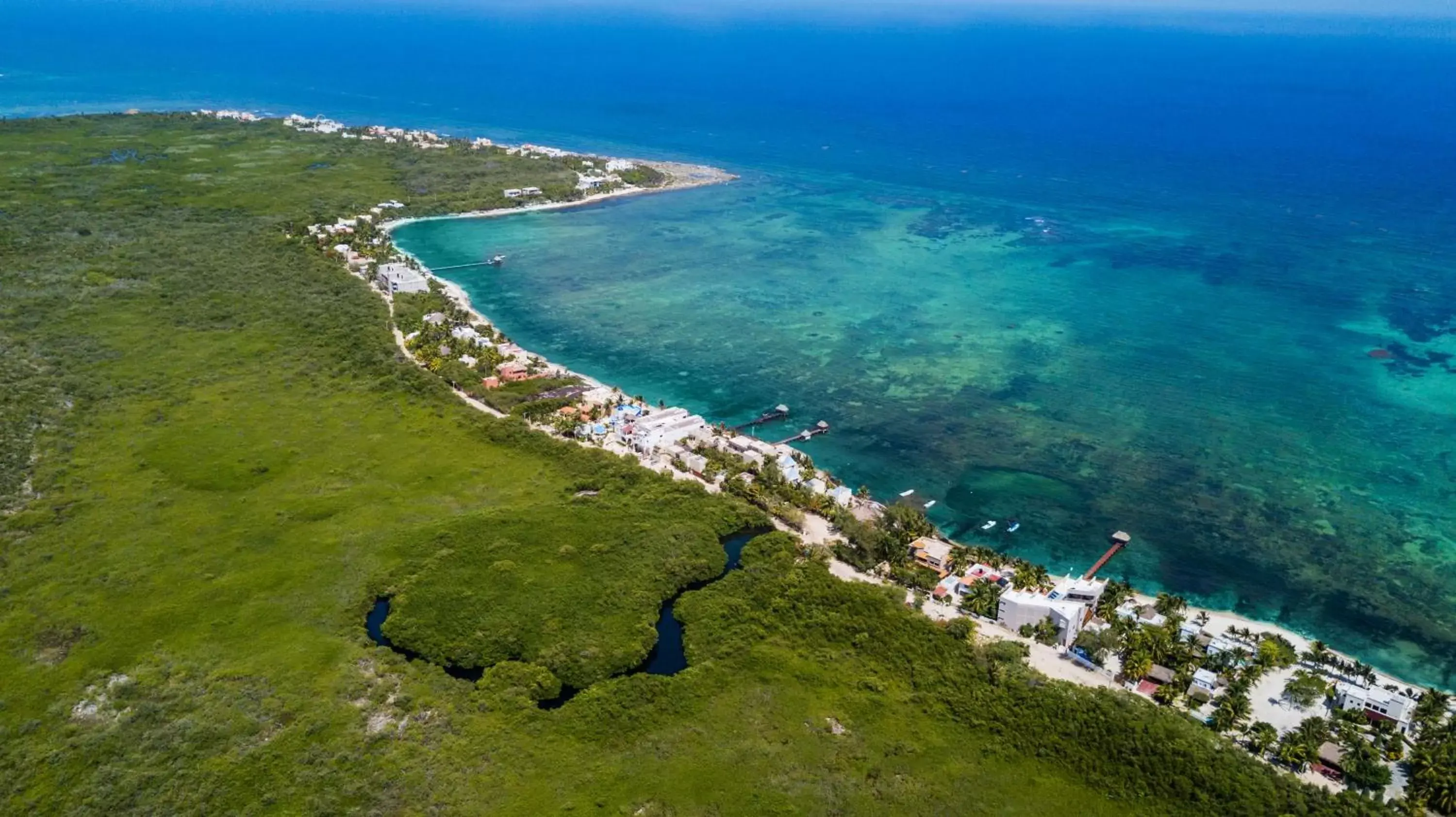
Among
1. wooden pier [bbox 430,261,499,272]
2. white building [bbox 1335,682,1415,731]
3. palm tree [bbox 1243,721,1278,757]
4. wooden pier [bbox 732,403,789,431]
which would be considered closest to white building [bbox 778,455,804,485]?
wooden pier [bbox 732,403,789,431]

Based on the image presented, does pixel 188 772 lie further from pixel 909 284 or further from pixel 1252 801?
pixel 909 284

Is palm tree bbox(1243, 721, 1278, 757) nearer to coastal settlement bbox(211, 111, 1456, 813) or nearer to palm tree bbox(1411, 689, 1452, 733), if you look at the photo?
coastal settlement bbox(211, 111, 1456, 813)

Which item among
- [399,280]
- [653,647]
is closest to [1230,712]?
[653,647]

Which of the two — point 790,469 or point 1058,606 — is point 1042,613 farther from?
point 790,469

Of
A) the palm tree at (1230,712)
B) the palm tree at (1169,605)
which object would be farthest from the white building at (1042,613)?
the palm tree at (1230,712)

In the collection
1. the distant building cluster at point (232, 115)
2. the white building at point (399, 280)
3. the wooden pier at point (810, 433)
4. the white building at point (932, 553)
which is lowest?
the white building at point (932, 553)

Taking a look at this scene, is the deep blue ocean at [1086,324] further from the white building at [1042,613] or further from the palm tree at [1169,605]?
the white building at [1042,613]
